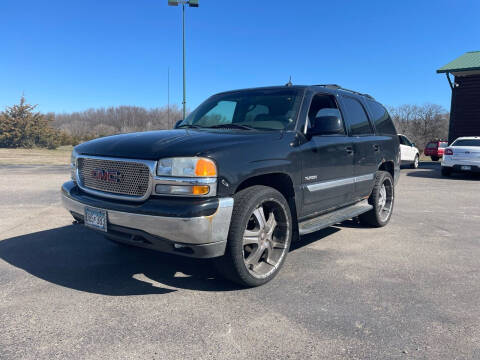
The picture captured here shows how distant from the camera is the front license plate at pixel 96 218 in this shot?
3195 mm

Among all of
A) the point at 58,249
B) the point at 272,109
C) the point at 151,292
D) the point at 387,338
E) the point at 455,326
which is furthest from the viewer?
the point at 58,249

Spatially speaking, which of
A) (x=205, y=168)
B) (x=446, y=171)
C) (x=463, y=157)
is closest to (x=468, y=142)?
(x=463, y=157)

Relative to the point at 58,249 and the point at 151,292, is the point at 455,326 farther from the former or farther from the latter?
the point at 58,249

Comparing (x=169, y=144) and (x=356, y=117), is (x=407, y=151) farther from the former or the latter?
(x=169, y=144)

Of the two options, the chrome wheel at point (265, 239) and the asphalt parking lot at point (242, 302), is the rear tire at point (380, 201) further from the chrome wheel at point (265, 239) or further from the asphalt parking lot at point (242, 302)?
the chrome wheel at point (265, 239)

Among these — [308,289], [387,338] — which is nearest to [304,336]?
[387,338]

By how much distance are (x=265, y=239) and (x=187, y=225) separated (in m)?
1.00

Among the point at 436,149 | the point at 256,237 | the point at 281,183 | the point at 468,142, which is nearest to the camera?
the point at 256,237

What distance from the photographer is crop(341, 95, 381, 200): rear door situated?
497 centimetres

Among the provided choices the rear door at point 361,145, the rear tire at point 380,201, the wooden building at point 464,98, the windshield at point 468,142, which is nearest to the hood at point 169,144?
the rear door at point 361,145

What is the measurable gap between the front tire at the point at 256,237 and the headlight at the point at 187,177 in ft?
1.17

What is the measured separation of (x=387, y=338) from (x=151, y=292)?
76.6 inches

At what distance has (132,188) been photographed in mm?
3146

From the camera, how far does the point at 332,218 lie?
4.34 m
